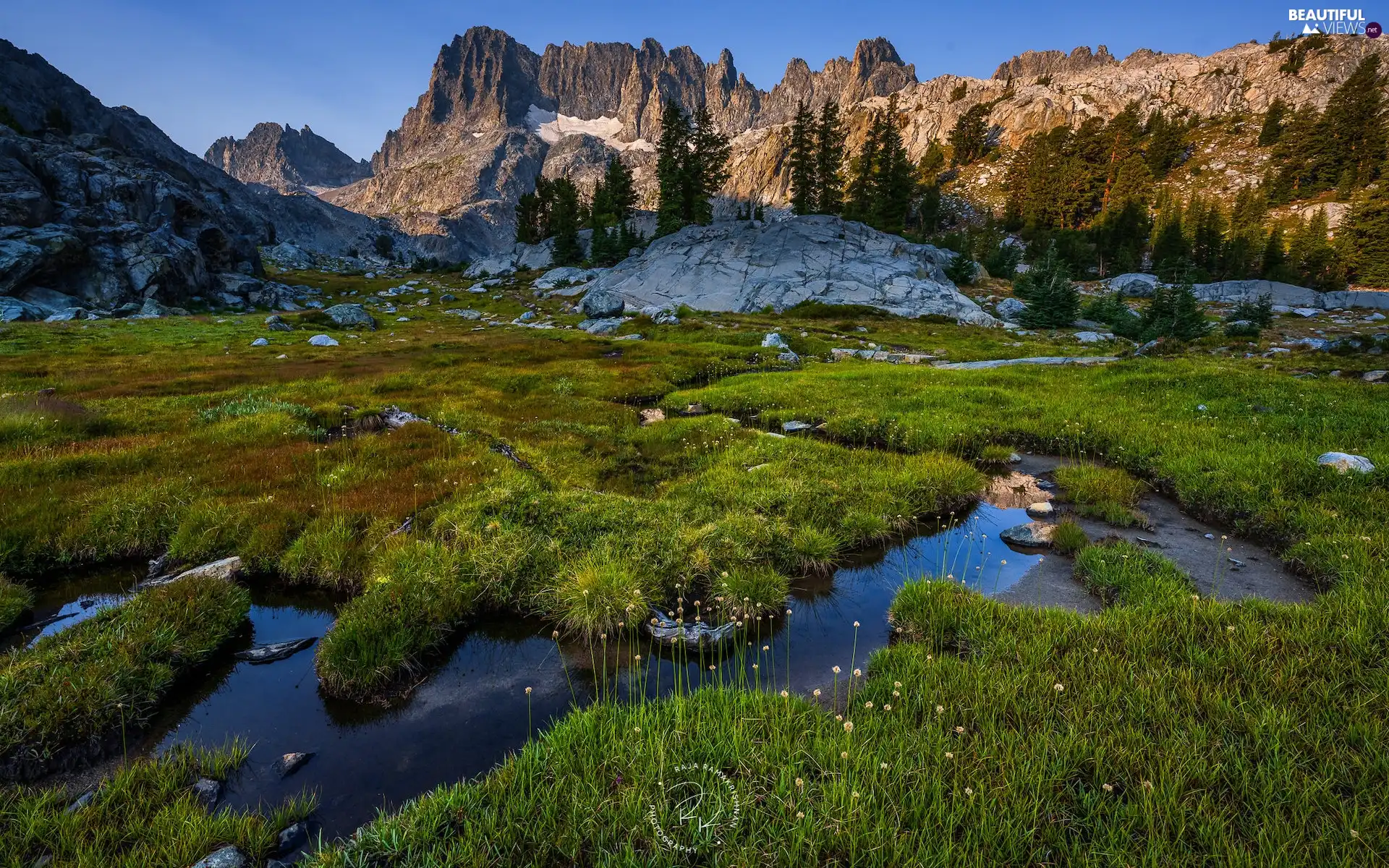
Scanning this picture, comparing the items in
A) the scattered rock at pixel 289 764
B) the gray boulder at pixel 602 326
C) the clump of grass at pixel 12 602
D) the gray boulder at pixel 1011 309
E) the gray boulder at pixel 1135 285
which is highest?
the gray boulder at pixel 1135 285

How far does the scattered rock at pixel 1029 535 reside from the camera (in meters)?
9.50

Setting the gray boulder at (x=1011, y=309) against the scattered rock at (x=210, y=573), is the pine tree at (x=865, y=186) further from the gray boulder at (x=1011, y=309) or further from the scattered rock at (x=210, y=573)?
the scattered rock at (x=210, y=573)

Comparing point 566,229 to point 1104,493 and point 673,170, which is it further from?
point 1104,493

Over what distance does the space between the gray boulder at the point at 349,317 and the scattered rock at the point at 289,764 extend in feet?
206

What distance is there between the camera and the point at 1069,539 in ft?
30.3

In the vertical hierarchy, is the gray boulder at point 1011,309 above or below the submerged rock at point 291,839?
above

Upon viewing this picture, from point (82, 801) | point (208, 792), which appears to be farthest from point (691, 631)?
point (82, 801)

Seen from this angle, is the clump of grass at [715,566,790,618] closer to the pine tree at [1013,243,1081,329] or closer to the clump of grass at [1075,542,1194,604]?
the clump of grass at [1075,542,1194,604]

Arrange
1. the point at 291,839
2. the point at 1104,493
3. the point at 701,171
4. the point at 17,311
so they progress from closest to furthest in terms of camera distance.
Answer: the point at 291,839, the point at 1104,493, the point at 17,311, the point at 701,171

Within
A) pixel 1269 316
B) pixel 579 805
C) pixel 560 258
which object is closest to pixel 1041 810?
pixel 579 805

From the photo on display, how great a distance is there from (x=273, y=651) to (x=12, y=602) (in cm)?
370

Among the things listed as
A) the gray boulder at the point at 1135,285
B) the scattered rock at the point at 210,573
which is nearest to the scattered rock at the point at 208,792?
the scattered rock at the point at 210,573

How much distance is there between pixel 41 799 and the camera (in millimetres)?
4168

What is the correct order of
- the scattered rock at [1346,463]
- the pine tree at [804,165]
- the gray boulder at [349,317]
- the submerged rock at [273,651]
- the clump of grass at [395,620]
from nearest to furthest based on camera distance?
1. the clump of grass at [395,620]
2. the submerged rock at [273,651]
3. the scattered rock at [1346,463]
4. the gray boulder at [349,317]
5. the pine tree at [804,165]
